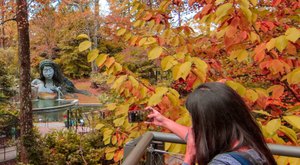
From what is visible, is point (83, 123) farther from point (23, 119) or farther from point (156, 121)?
point (156, 121)

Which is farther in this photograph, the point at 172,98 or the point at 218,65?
the point at 218,65

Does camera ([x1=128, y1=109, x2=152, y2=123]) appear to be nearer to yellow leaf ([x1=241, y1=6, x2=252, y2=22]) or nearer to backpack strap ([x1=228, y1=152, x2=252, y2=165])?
yellow leaf ([x1=241, y1=6, x2=252, y2=22])

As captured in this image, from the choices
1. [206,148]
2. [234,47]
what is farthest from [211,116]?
[234,47]

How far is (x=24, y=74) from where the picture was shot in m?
7.21

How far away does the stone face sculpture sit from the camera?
23062 mm

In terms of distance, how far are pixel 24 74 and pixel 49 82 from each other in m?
17.5

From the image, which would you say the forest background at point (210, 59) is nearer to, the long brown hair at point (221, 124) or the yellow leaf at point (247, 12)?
the yellow leaf at point (247, 12)

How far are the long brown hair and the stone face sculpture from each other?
75.4 ft

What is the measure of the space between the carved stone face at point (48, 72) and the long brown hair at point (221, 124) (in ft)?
76.8

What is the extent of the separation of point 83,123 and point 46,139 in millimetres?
2300

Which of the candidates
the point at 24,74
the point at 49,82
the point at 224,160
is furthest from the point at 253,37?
the point at 49,82

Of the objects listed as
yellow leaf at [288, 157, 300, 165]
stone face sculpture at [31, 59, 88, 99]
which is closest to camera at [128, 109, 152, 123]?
yellow leaf at [288, 157, 300, 165]

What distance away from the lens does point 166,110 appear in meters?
1.91

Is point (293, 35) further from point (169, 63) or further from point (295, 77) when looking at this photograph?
point (169, 63)
